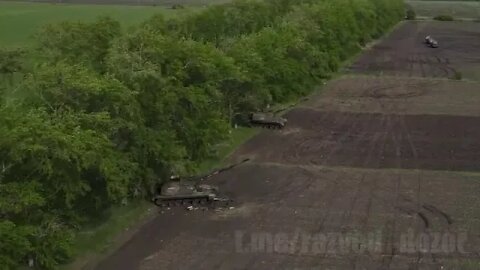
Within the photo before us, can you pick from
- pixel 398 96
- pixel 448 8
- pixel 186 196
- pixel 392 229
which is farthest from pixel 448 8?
pixel 392 229

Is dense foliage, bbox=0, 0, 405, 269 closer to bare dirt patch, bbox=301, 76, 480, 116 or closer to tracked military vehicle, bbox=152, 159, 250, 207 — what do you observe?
Result: tracked military vehicle, bbox=152, 159, 250, 207

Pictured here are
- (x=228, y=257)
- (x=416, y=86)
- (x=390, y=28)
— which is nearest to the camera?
(x=228, y=257)

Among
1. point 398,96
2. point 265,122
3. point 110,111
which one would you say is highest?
point 110,111

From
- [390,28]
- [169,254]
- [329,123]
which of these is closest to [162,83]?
[169,254]

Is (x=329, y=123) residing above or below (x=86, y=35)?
below

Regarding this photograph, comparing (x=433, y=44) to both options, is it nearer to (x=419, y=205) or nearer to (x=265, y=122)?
(x=265, y=122)

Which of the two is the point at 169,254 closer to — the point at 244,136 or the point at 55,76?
the point at 55,76

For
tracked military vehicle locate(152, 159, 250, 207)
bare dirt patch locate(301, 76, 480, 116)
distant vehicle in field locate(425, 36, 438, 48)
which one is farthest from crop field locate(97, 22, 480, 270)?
distant vehicle in field locate(425, 36, 438, 48)
